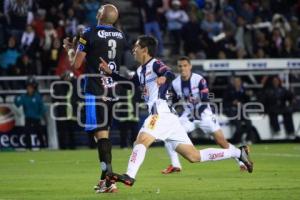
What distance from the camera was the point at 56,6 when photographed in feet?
99.2

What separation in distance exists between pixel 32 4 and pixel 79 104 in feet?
13.8

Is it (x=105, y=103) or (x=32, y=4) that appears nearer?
(x=105, y=103)

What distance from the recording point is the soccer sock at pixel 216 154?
14.4 metres

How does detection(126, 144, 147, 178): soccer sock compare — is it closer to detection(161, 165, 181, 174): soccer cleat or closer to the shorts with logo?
the shorts with logo

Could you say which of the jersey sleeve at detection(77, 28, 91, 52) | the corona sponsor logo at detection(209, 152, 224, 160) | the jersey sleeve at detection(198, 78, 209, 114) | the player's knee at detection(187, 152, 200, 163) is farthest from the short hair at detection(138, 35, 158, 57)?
the jersey sleeve at detection(198, 78, 209, 114)

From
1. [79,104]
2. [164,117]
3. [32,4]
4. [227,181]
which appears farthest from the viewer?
[32,4]

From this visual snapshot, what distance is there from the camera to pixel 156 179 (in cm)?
1589

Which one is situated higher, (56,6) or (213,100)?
(56,6)

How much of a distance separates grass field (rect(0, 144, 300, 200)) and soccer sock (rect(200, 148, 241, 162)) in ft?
1.38

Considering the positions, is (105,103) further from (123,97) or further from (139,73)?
(123,97)

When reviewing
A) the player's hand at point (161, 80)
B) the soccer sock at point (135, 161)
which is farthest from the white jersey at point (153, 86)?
the soccer sock at point (135, 161)

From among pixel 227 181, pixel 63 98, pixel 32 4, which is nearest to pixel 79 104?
pixel 63 98

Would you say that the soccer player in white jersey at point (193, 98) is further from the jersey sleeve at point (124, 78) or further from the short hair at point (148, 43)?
the short hair at point (148, 43)

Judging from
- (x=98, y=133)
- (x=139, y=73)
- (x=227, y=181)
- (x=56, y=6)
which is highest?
(x=56, y=6)
